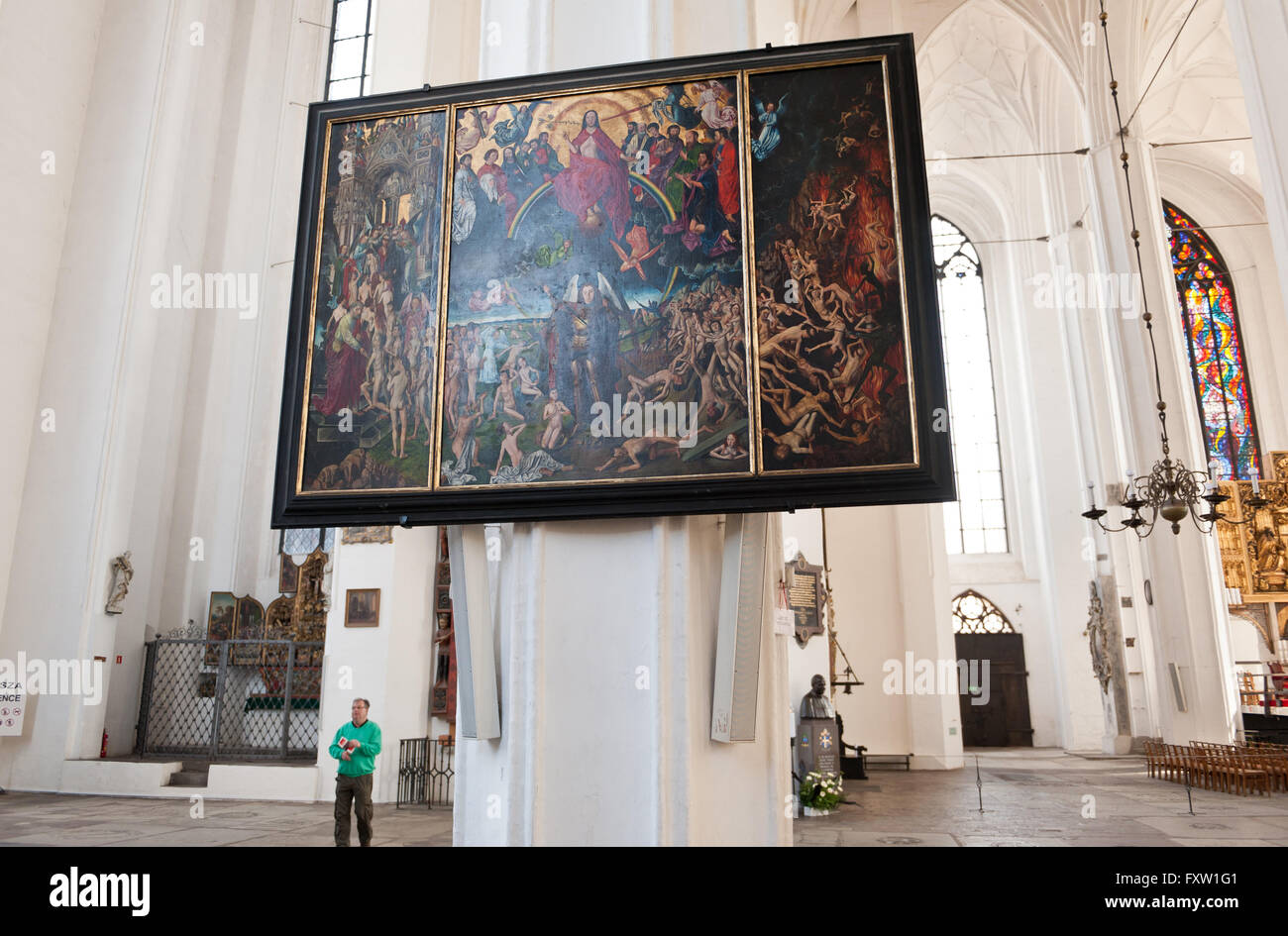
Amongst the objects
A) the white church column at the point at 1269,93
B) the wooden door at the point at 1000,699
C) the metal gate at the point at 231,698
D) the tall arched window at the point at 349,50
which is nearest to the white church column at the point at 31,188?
the metal gate at the point at 231,698

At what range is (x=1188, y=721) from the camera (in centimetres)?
1590

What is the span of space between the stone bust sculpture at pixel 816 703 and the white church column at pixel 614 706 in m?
6.95

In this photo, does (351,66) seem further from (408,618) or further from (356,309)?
(356,309)

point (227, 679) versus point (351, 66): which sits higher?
point (351, 66)

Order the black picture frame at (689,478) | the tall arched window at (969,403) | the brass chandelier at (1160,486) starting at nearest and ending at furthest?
the black picture frame at (689,478)
the brass chandelier at (1160,486)
the tall arched window at (969,403)

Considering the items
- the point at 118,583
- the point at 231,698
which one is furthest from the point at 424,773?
the point at 118,583

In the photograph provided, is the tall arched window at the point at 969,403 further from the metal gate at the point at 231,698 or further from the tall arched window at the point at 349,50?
the metal gate at the point at 231,698

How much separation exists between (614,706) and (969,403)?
22244mm

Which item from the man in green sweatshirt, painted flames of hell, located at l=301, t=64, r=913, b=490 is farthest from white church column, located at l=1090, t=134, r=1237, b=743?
the man in green sweatshirt

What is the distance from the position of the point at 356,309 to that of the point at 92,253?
9965 millimetres

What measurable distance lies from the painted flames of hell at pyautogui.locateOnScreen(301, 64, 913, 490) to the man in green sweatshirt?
289 centimetres

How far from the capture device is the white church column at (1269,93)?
786cm

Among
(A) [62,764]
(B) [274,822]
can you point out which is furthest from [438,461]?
(A) [62,764]

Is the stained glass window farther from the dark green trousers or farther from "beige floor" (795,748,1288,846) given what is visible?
the dark green trousers
